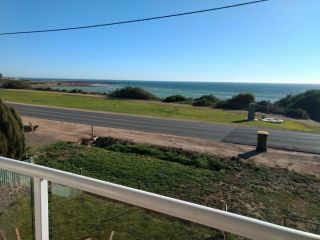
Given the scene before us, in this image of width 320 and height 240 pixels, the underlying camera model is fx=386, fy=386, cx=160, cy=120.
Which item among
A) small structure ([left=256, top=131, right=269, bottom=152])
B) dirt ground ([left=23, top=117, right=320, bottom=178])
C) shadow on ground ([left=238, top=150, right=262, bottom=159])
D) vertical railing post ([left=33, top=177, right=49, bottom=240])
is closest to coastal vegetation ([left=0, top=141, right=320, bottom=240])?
shadow on ground ([left=238, top=150, right=262, bottom=159])

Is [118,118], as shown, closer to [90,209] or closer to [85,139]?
[85,139]

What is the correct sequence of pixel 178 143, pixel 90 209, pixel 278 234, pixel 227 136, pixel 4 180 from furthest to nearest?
1. pixel 227 136
2. pixel 178 143
3. pixel 90 209
4. pixel 4 180
5. pixel 278 234

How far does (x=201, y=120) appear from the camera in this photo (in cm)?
3481

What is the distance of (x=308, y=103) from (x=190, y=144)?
1347 inches

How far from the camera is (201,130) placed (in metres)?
28.0

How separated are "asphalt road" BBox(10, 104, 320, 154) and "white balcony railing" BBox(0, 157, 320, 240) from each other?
21.3 meters

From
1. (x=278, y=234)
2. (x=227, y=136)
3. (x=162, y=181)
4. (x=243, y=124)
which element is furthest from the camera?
(x=243, y=124)

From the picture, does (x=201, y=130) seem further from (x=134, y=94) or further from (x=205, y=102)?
(x=134, y=94)

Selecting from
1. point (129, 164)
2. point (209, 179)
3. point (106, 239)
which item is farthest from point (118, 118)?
point (106, 239)

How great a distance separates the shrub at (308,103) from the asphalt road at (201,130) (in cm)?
2181

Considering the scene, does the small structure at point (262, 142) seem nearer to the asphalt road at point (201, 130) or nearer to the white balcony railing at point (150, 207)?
the asphalt road at point (201, 130)

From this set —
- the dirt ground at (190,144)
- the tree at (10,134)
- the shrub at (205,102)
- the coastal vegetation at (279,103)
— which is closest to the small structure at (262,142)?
the dirt ground at (190,144)

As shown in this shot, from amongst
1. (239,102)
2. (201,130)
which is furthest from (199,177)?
(239,102)

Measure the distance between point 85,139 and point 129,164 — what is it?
6036mm
